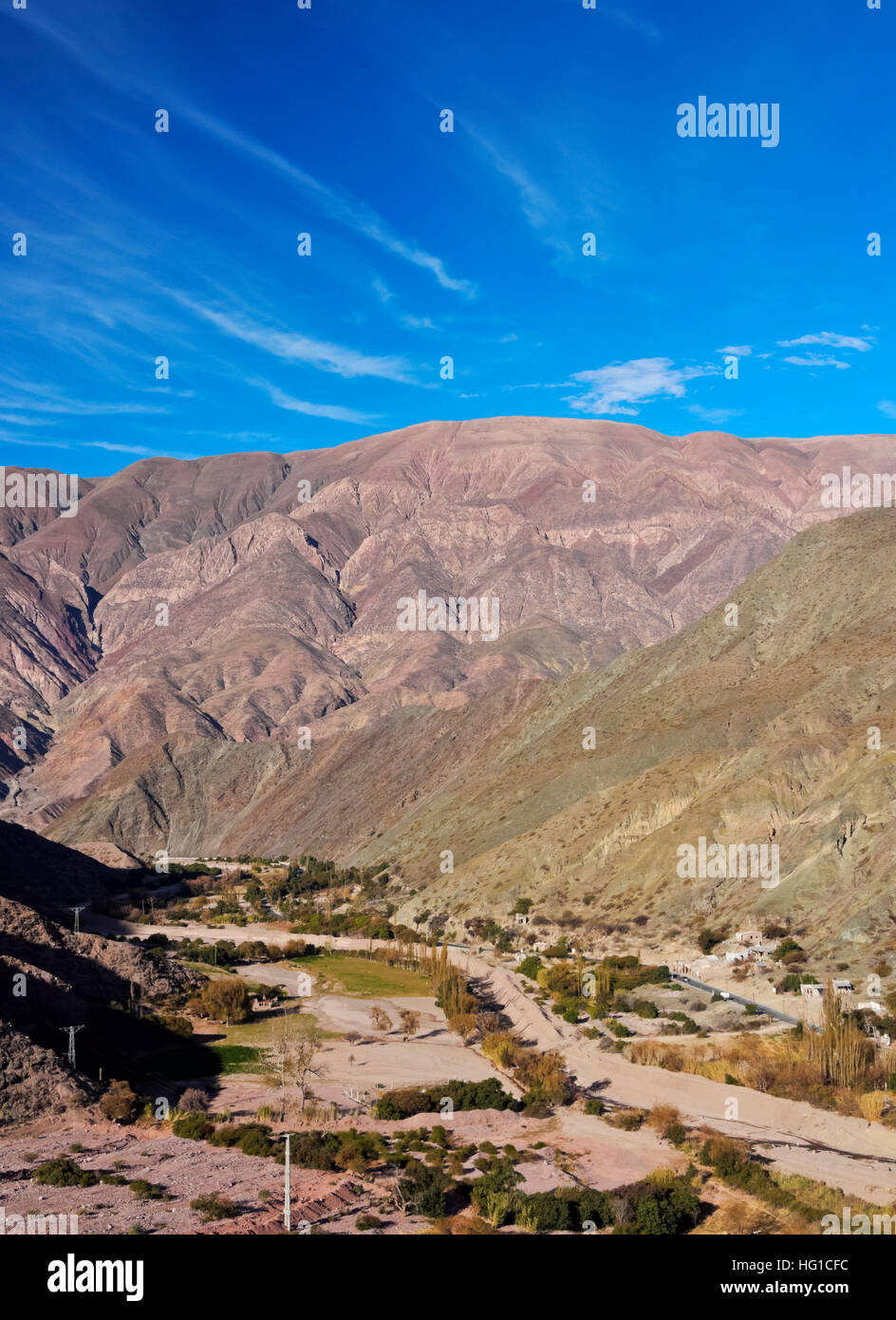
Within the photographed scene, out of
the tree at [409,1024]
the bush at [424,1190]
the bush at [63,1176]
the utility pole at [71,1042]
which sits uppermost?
the utility pole at [71,1042]

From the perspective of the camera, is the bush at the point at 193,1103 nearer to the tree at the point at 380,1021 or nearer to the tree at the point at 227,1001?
the tree at the point at 380,1021

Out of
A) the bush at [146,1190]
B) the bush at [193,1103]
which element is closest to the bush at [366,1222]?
the bush at [146,1190]

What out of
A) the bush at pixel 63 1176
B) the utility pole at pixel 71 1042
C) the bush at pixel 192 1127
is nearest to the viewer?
the bush at pixel 63 1176

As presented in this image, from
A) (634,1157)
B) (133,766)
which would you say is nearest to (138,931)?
(634,1157)

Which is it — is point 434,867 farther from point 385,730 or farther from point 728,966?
point 385,730

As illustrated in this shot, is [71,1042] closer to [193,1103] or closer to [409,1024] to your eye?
[193,1103]
